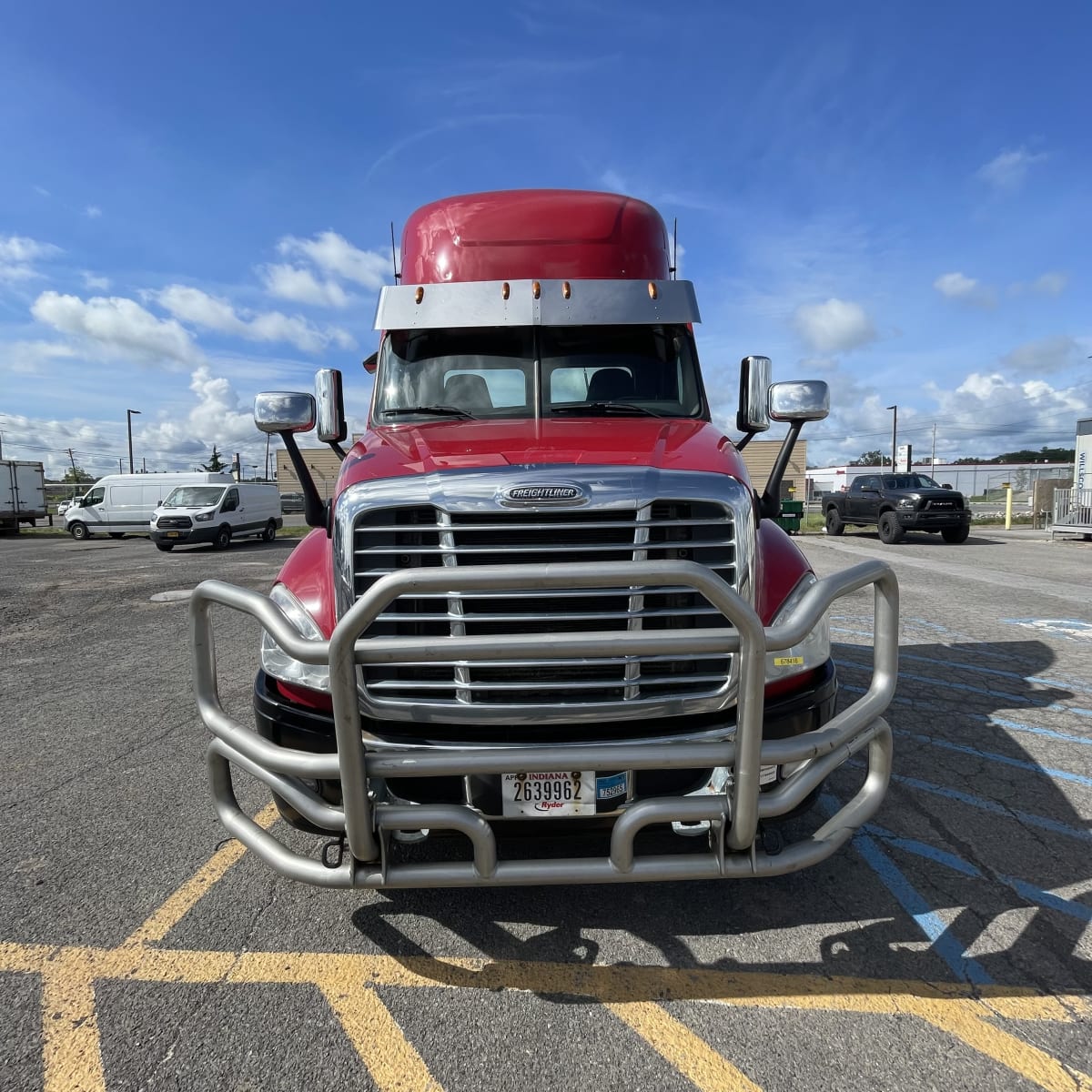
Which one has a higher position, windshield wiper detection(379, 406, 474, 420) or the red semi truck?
windshield wiper detection(379, 406, 474, 420)

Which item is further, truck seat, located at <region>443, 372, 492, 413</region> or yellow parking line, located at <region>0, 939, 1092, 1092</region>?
truck seat, located at <region>443, 372, 492, 413</region>

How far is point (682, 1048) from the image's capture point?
211cm

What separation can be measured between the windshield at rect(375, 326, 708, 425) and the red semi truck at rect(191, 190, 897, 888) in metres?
0.60

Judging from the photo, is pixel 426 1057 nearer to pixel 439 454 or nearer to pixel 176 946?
pixel 176 946

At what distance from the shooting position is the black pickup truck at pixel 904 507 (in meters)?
18.8

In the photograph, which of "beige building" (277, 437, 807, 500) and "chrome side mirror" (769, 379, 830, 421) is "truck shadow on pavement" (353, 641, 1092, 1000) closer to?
"chrome side mirror" (769, 379, 830, 421)

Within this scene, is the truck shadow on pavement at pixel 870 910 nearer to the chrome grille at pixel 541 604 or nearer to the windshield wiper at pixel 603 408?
the chrome grille at pixel 541 604

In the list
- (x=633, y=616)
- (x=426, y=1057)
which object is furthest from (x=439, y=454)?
(x=426, y=1057)

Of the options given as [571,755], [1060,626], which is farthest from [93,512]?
[571,755]

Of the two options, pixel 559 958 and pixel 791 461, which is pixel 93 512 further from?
pixel 559 958

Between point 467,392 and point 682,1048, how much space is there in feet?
9.48

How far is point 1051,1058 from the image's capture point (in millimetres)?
2035

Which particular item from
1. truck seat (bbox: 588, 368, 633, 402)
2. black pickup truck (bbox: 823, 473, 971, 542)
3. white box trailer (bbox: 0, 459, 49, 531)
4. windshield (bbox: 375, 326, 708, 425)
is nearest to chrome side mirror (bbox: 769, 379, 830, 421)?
windshield (bbox: 375, 326, 708, 425)

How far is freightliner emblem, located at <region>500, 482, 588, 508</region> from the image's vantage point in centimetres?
240
